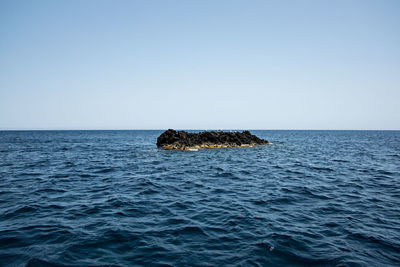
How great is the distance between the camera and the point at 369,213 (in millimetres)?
10109

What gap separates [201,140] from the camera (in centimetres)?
4453

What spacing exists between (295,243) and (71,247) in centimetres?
715

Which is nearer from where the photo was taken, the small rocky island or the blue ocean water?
the blue ocean water

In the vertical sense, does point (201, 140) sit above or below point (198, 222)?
above

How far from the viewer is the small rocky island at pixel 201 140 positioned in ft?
134

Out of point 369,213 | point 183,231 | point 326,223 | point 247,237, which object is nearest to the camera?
point 247,237

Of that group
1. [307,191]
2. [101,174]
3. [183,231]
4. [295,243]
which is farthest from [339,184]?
[101,174]

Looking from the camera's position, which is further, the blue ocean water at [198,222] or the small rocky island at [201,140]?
the small rocky island at [201,140]

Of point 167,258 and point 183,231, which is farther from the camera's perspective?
point 183,231

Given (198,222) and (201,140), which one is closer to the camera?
(198,222)

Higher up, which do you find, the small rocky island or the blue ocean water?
the small rocky island

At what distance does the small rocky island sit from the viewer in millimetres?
40947

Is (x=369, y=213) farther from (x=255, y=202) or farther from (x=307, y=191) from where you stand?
(x=255, y=202)

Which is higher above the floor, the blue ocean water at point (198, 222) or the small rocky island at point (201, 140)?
the small rocky island at point (201, 140)
